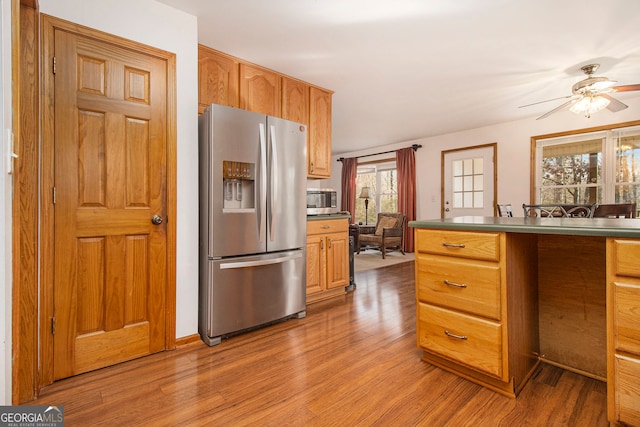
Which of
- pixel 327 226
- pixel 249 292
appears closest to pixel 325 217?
pixel 327 226

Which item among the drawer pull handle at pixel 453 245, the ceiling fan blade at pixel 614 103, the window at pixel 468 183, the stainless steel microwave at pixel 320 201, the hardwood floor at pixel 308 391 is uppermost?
the ceiling fan blade at pixel 614 103

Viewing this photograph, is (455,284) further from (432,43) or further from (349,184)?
(349,184)

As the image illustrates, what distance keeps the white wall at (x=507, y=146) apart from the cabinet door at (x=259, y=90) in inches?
164

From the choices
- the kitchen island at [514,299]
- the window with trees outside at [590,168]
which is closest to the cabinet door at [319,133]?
the kitchen island at [514,299]

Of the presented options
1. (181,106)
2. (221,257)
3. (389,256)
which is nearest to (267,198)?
(221,257)

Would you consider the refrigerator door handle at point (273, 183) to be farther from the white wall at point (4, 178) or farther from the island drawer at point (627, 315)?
the island drawer at point (627, 315)

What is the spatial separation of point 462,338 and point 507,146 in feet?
15.5

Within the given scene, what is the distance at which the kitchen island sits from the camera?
1.45 m

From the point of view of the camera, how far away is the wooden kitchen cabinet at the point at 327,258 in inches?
118

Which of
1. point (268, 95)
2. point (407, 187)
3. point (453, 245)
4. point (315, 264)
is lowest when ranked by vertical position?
point (315, 264)

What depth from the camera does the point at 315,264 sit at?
3.03 metres

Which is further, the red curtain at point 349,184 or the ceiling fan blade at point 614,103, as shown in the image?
the red curtain at point 349,184

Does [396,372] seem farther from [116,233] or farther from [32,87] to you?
[32,87]

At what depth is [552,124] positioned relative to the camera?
4.69m
